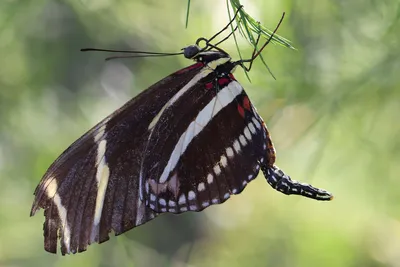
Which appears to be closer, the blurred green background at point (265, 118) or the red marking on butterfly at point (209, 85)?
the red marking on butterfly at point (209, 85)

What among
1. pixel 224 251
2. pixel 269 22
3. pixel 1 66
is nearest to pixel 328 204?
pixel 224 251

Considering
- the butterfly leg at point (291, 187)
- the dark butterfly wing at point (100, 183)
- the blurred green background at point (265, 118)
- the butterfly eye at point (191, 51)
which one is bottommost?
the butterfly leg at point (291, 187)

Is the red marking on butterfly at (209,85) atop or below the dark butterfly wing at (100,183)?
atop

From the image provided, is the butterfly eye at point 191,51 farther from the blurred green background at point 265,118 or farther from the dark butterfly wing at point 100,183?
the blurred green background at point 265,118

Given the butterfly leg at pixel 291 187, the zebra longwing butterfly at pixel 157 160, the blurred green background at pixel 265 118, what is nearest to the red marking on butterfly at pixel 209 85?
the zebra longwing butterfly at pixel 157 160

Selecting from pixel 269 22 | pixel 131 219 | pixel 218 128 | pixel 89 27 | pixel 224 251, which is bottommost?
pixel 131 219

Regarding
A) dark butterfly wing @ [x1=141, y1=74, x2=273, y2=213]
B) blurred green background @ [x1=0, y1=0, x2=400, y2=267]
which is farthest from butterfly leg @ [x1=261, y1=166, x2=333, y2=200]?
blurred green background @ [x1=0, y1=0, x2=400, y2=267]

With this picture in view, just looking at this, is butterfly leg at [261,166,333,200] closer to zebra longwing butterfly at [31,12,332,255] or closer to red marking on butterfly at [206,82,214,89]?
zebra longwing butterfly at [31,12,332,255]

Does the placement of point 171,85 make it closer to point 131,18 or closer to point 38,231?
point 131,18

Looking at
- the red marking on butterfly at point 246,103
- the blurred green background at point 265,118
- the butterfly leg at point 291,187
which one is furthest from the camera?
the blurred green background at point 265,118
